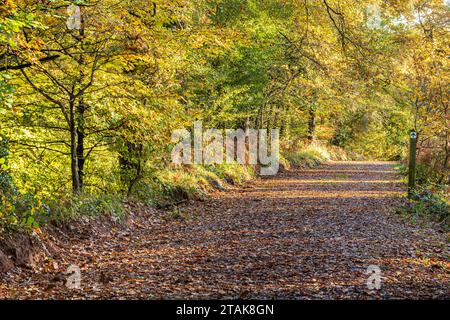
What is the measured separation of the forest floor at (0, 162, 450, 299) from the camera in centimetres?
541

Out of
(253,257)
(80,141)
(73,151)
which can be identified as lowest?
(253,257)

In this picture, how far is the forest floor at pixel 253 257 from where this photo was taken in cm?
541

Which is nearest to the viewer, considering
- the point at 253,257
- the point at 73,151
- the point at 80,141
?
the point at 253,257

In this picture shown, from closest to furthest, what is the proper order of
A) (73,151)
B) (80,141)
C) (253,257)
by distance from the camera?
(253,257)
(73,151)
(80,141)

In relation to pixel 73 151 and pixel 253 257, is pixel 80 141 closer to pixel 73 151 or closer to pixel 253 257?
pixel 73 151

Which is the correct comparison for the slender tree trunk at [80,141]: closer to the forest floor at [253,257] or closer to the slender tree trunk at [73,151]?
the slender tree trunk at [73,151]

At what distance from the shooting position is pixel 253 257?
6.96m

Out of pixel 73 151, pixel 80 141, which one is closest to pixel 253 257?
pixel 73 151

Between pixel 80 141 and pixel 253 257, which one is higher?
pixel 80 141

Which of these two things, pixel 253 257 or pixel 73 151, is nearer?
pixel 253 257

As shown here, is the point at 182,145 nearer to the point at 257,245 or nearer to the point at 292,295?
the point at 257,245

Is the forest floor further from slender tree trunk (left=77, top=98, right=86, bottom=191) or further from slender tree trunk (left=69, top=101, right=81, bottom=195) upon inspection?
slender tree trunk (left=77, top=98, right=86, bottom=191)
